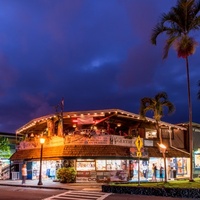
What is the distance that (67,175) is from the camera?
3222 centimetres

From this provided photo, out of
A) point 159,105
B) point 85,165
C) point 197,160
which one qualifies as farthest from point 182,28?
point 197,160

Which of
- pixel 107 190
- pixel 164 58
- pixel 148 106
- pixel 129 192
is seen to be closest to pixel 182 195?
pixel 129 192

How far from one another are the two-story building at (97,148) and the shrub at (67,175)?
3.69ft

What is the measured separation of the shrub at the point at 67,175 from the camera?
32156 mm

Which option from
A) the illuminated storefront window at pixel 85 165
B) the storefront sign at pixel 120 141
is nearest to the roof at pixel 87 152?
the storefront sign at pixel 120 141

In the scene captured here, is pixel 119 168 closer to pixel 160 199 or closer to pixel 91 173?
pixel 91 173

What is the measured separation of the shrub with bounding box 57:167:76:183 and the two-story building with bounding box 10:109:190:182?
3.69 feet

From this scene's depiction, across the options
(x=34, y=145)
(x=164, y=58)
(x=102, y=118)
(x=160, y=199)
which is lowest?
(x=160, y=199)

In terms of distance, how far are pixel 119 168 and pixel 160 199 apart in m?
17.1

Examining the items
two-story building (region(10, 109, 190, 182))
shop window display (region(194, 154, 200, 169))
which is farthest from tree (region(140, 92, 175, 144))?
shop window display (region(194, 154, 200, 169))

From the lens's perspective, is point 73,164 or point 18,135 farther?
point 18,135

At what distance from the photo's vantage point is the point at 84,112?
35656 mm

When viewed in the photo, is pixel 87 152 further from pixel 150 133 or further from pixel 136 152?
pixel 150 133

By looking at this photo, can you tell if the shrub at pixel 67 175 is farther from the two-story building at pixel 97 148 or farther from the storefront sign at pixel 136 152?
the storefront sign at pixel 136 152
